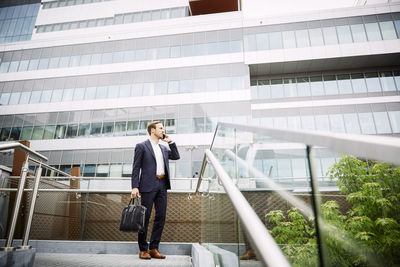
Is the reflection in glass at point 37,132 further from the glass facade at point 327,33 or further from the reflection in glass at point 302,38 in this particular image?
the reflection in glass at point 302,38

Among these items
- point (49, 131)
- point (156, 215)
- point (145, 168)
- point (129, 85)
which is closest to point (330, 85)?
point (129, 85)

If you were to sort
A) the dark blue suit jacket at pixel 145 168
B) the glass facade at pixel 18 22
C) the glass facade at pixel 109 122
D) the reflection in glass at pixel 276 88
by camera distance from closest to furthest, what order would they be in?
1. the dark blue suit jacket at pixel 145 168
2. the glass facade at pixel 109 122
3. the reflection in glass at pixel 276 88
4. the glass facade at pixel 18 22

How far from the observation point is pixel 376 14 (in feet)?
55.6

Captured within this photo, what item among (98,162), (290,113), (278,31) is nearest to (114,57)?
(98,162)

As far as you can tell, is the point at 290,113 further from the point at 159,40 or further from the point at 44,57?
the point at 44,57

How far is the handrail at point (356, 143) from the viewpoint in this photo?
484 mm

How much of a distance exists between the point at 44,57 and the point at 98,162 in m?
10.5

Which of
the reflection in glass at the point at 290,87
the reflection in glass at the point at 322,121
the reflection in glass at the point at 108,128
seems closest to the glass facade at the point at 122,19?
the reflection in glass at the point at 108,128

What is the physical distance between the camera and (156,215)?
10.5ft

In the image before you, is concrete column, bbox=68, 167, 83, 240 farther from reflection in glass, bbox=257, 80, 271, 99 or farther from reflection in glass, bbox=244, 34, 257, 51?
reflection in glass, bbox=244, 34, 257, 51

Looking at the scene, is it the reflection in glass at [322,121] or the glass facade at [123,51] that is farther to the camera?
the glass facade at [123,51]

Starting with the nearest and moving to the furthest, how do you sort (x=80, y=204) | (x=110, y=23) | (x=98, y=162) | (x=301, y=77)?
(x=80, y=204) < (x=98, y=162) < (x=301, y=77) < (x=110, y=23)

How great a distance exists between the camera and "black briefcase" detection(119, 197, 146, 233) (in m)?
2.81

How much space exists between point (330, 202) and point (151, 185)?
8.72 ft
